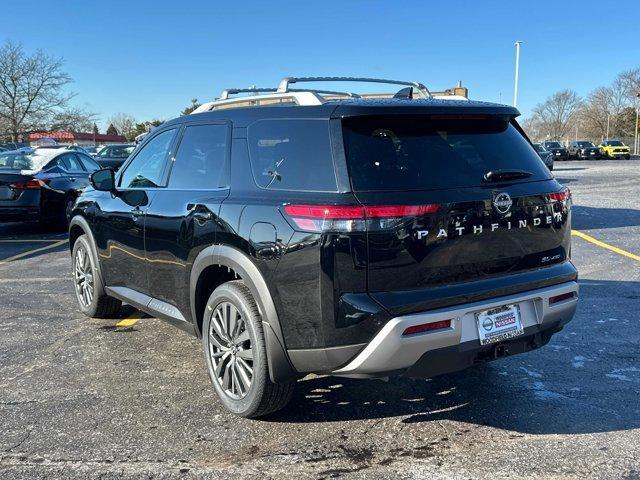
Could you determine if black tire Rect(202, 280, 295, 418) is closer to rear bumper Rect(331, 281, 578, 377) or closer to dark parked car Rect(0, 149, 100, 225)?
rear bumper Rect(331, 281, 578, 377)

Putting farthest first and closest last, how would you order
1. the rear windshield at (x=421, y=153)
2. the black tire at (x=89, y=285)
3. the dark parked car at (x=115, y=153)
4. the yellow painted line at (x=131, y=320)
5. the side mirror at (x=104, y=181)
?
the dark parked car at (x=115, y=153)
the yellow painted line at (x=131, y=320)
the black tire at (x=89, y=285)
the side mirror at (x=104, y=181)
the rear windshield at (x=421, y=153)

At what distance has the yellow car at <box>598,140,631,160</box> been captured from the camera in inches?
1896

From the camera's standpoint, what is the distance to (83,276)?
5.71 m

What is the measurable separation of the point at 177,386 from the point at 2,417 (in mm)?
1067

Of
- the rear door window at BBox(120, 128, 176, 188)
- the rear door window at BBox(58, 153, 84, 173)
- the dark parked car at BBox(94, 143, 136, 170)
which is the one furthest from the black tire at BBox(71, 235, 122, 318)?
the dark parked car at BBox(94, 143, 136, 170)

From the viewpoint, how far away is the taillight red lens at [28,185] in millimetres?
10345

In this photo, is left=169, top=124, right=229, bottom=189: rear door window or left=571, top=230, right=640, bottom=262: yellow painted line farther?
left=571, top=230, right=640, bottom=262: yellow painted line

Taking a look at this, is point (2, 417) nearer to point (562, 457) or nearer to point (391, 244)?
point (391, 244)

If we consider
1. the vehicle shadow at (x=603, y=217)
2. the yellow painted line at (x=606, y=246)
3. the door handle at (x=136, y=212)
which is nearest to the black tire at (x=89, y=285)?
the door handle at (x=136, y=212)

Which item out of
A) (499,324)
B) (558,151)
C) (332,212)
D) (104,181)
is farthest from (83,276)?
(558,151)

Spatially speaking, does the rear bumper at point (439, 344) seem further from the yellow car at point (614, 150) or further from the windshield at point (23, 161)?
the yellow car at point (614, 150)

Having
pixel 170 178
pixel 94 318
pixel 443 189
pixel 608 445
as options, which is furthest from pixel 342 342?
pixel 94 318

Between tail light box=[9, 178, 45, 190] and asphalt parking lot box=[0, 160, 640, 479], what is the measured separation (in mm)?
5711

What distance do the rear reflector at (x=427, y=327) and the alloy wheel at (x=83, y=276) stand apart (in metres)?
3.65
